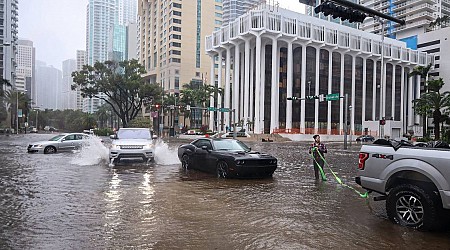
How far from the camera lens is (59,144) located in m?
22.1

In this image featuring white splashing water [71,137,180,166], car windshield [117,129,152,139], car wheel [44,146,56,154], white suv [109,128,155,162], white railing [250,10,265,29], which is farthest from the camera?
white railing [250,10,265,29]

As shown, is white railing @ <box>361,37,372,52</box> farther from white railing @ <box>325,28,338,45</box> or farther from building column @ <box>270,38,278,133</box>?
building column @ <box>270,38,278,133</box>

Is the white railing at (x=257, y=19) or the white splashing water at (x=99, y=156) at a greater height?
the white railing at (x=257, y=19)

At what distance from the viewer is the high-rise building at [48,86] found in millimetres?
159625

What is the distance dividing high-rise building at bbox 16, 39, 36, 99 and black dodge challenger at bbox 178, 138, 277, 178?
142 m

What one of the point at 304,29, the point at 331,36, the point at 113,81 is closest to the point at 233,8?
the point at 331,36

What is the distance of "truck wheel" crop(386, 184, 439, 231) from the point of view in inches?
225

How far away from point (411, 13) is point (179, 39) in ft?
213

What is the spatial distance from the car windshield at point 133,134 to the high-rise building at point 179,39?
276 ft

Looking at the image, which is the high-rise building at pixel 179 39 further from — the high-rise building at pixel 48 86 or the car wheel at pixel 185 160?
the car wheel at pixel 185 160

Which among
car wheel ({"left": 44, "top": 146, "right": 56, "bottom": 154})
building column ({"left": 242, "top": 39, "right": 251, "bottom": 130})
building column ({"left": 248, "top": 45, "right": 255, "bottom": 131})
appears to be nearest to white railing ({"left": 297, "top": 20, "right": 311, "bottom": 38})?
building column ({"left": 242, "top": 39, "right": 251, "bottom": 130})

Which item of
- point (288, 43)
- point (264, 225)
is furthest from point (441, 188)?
point (288, 43)

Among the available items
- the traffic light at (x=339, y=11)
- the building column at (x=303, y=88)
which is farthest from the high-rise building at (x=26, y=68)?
the traffic light at (x=339, y=11)

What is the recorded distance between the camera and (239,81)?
236ft
